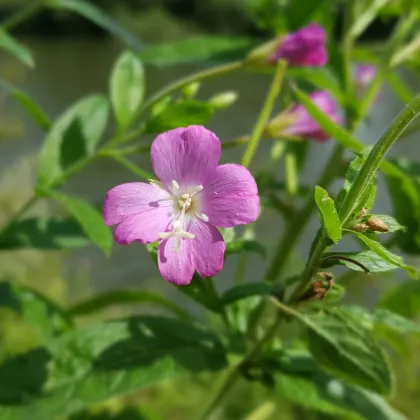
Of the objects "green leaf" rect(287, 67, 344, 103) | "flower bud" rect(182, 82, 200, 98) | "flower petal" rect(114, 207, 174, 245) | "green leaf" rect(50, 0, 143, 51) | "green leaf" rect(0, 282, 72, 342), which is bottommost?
"green leaf" rect(0, 282, 72, 342)

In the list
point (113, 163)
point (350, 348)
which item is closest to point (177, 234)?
point (350, 348)

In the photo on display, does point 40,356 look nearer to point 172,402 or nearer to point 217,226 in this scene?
point 217,226

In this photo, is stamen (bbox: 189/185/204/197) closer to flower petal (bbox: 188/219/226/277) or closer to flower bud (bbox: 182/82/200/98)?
flower petal (bbox: 188/219/226/277)

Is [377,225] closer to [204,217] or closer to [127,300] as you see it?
[204,217]

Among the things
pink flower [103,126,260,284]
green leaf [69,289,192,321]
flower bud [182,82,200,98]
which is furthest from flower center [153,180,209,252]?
green leaf [69,289,192,321]

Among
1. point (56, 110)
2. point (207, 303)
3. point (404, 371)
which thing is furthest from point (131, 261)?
point (207, 303)

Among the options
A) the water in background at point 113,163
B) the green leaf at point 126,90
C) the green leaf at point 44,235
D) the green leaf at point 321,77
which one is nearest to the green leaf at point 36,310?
the green leaf at point 44,235
